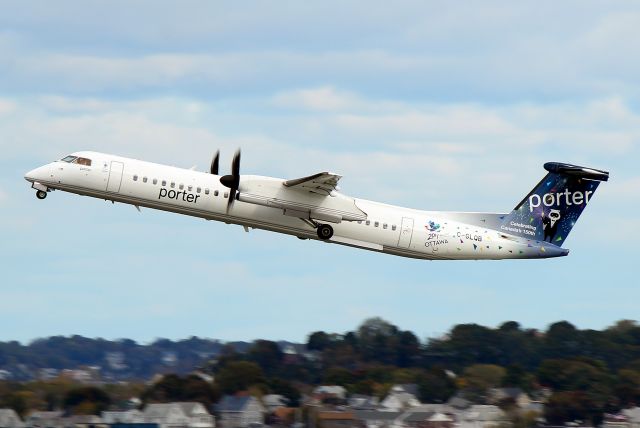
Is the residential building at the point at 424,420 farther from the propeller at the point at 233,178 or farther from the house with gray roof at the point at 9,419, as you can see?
the propeller at the point at 233,178

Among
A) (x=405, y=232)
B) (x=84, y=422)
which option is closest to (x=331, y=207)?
(x=405, y=232)

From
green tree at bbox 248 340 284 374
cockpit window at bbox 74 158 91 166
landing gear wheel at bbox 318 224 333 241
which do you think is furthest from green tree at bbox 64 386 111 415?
landing gear wheel at bbox 318 224 333 241

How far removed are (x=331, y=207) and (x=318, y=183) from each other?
112 centimetres

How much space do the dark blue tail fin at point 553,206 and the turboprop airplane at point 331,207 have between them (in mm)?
33

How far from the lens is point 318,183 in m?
38.3

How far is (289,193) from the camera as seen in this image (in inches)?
1526

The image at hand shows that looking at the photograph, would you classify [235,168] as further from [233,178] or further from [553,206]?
[553,206]

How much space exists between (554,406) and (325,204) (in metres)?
24.9

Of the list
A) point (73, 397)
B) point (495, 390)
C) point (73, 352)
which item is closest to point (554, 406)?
point (495, 390)

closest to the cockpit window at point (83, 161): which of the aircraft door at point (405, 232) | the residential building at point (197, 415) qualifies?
the aircraft door at point (405, 232)

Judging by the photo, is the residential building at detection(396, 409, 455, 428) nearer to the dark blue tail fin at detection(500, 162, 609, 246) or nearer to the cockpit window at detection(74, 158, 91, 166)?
the dark blue tail fin at detection(500, 162, 609, 246)

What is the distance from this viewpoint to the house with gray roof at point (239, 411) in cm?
5449

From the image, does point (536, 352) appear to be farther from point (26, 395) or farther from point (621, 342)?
point (26, 395)

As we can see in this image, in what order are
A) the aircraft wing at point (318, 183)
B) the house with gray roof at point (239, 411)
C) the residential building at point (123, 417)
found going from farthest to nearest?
the residential building at point (123, 417), the house with gray roof at point (239, 411), the aircraft wing at point (318, 183)
